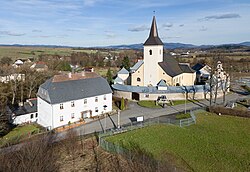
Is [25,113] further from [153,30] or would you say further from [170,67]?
[170,67]

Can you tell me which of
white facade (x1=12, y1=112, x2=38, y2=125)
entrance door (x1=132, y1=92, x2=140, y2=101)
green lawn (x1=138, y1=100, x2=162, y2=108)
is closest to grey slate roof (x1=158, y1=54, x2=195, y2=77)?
entrance door (x1=132, y1=92, x2=140, y2=101)

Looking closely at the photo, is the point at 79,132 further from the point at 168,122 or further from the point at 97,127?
the point at 168,122

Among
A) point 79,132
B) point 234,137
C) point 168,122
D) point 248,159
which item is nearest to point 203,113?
point 168,122

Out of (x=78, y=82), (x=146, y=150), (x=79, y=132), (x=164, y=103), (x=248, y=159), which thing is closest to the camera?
(x=248, y=159)

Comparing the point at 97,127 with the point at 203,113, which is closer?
the point at 97,127

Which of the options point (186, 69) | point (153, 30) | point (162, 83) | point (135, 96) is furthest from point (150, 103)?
point (186, 69)

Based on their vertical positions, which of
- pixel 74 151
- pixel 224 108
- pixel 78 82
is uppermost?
pixel 78 82

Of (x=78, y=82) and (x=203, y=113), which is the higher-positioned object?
(x=78, y=82)
